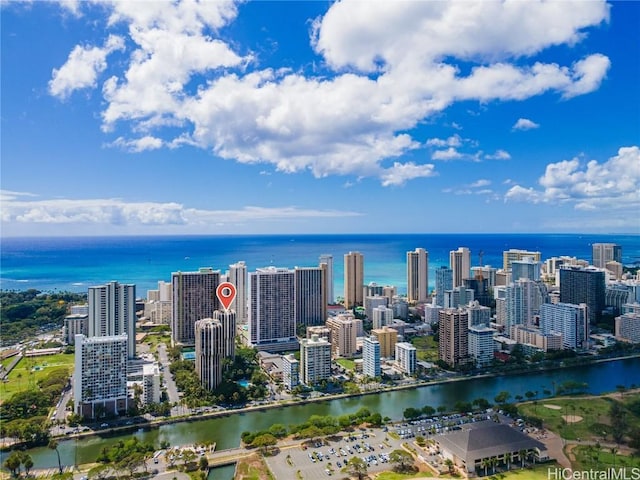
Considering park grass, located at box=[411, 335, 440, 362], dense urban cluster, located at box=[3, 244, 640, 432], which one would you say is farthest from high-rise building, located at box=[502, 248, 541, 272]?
park grass, located at box=[411, 335, 440, 362]

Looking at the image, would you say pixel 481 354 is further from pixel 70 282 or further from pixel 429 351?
pixel 70 282

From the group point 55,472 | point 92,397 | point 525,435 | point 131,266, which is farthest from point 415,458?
point 131,266

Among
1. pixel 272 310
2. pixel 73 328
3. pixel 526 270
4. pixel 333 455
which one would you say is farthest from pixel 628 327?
pixel 73 328

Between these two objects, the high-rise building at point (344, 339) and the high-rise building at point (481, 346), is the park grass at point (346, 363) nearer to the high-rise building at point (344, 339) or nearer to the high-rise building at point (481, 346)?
the high-rise building at point (344, 339)

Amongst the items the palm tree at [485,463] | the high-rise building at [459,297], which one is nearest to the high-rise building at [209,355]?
the palm tree at [485,463]

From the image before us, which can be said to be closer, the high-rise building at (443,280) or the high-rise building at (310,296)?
the high-rise building at (310,296)

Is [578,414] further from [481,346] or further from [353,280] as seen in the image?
[353,280]
